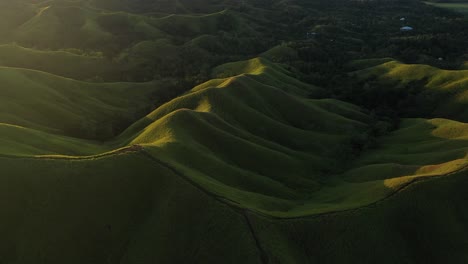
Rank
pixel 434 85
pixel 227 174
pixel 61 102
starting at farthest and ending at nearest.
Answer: pixel 434 85 < pixel 61 102 < pixel 227 174

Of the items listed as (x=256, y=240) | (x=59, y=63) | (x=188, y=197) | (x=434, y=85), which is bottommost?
(x=434, y=85)

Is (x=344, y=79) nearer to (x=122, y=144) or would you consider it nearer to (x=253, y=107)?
(x=253, y=107)

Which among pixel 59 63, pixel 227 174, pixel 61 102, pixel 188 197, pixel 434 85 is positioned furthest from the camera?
pixel 59 63

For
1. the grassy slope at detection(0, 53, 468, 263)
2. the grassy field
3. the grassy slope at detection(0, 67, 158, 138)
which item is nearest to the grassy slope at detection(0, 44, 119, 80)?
the grassy field

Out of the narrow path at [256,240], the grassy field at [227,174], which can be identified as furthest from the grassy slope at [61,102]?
the narrow path at [256,240]

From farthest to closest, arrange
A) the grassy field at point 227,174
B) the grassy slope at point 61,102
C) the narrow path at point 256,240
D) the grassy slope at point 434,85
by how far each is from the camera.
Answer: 1. the grassy slope at point 434,85
2. the grassy slope at point 61,102
3. the grassy field at point 227,174
4. the narrow path at point 256,240

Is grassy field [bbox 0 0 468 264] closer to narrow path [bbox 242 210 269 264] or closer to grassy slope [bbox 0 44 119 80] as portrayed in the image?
narrow path [bbox 242 210 269 264]

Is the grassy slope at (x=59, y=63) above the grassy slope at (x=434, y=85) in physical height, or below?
above

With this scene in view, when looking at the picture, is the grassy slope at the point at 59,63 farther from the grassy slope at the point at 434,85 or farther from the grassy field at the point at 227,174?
the grassy slope at the point at 434,85

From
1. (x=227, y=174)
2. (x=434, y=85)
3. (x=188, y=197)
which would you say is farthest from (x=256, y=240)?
(x=434, y=85)

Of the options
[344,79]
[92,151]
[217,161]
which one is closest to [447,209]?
[217,161]

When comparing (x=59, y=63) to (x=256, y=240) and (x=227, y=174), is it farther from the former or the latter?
Answer: (x=256, y=240)
